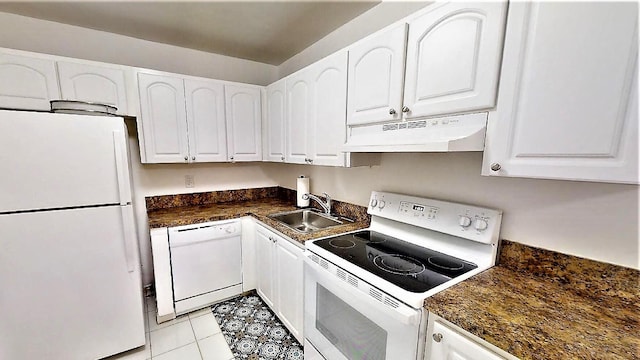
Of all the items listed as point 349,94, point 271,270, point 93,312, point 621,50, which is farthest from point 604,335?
point 93,312

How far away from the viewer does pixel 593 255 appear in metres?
0.98

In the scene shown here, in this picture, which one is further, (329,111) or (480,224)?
(329,111)

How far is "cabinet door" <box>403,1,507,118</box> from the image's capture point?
944 mm

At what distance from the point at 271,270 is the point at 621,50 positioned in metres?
2.10

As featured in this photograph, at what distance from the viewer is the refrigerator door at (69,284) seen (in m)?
1.40

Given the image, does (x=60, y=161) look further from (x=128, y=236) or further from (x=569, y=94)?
(x=569, y=94)

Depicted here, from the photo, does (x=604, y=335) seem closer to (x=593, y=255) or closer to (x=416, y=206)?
(x=593, y=255)

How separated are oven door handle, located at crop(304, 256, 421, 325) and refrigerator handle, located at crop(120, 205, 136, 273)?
3.72 ft

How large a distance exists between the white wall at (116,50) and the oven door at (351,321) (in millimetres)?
2208

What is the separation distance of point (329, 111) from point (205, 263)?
5.27 feet

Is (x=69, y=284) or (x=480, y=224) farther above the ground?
(x=480, y=224)

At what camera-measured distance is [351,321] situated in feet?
4.06

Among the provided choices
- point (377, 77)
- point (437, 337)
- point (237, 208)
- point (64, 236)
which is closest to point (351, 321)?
point (437, 337)

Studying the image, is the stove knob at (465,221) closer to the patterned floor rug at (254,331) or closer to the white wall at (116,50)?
the patterned floor rug at (254,331)
